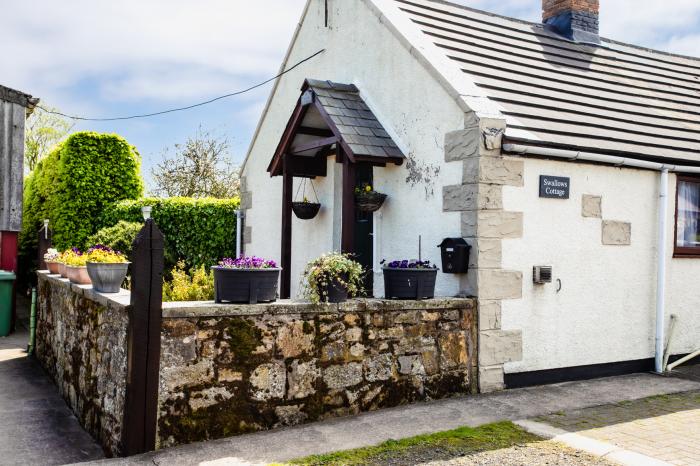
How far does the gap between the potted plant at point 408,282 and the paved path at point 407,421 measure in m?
1.15

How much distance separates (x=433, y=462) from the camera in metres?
5.00

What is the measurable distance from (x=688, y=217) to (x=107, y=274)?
777 centimetres

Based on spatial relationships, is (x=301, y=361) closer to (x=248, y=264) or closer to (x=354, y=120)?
(x=248, y=264)

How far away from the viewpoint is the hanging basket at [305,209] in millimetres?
10344

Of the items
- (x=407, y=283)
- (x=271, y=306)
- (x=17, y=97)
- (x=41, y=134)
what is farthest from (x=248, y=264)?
(x=41, y=134)

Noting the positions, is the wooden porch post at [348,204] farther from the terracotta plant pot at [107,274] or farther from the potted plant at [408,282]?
the terracotta plant pot at [107,274]

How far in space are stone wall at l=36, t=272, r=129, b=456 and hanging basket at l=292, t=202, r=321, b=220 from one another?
12.0 feet

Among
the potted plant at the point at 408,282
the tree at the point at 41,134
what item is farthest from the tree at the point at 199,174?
the potted plant at the point at 408,282

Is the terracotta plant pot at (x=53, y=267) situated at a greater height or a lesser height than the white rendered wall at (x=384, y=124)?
lesser

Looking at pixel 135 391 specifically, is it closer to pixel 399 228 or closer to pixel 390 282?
pixel 390 282

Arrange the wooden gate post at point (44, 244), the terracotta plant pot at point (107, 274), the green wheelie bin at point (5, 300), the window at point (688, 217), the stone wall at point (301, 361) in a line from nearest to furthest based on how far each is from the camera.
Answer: the stone wall at point (301, 361) < the terracotta plant pot at point (107, 274) < the window at point (688, 217) < the wooden gate post at point (44, 244) < the green wheelie bin at point (5, 300)

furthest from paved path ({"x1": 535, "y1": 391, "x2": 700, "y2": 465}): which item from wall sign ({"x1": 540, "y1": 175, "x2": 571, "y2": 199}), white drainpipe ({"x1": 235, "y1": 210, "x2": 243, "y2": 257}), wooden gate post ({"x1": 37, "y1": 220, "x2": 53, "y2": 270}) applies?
wooden gate post ({"x1": 37, "y1": 220, "x2": 53, "y2": 270})

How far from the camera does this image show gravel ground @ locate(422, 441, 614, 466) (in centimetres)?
498

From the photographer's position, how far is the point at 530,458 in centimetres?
509
